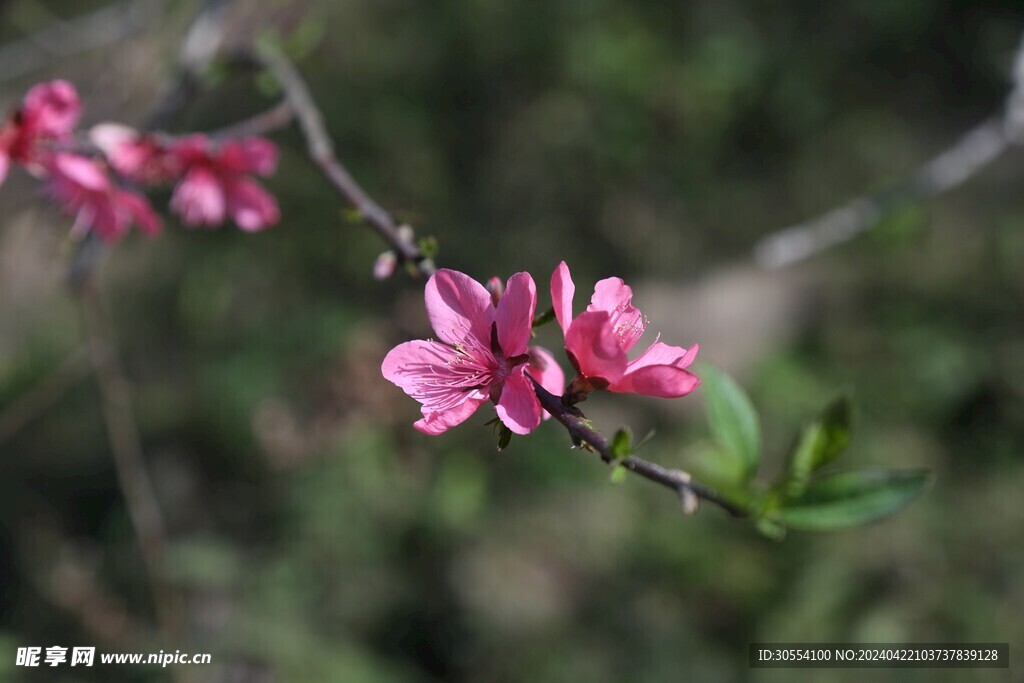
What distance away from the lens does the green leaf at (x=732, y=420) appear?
36.2 inches

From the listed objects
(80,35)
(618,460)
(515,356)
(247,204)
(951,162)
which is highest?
(80,35)

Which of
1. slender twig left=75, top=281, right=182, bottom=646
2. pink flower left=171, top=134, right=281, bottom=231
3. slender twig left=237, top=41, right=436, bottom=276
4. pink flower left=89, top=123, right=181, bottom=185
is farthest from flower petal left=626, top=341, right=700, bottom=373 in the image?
slender twig left=75, top=281, right=182, bottom=646

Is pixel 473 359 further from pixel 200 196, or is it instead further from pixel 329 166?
pixel 200 196

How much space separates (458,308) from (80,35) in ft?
8.25

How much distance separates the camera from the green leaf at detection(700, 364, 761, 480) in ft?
3.01

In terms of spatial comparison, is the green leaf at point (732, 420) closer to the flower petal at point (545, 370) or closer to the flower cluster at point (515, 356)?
the flower cluster at point (515, 356)

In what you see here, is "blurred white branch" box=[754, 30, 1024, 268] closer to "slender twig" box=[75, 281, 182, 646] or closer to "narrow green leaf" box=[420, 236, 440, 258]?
"narrow green leaf" box=[420, 236, 440, 258]

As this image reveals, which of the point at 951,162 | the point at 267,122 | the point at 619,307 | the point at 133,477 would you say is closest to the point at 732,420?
the point at 619,307

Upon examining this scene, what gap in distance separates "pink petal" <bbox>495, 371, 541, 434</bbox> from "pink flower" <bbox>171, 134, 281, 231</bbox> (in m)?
0.61

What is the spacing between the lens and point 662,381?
0.62 m

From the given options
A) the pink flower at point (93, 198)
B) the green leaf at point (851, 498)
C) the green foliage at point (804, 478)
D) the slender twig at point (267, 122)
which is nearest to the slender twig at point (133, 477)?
the pink flower at point (93, 198)

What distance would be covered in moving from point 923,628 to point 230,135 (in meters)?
2.54

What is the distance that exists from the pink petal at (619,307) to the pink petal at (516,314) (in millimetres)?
65

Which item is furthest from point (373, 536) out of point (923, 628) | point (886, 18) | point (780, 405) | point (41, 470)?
point (886, 18)
